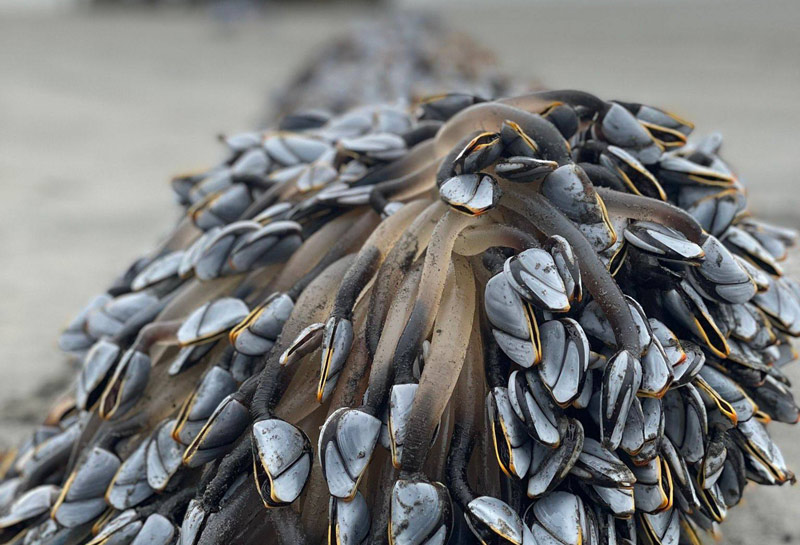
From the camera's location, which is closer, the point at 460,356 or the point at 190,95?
the point at 460,356

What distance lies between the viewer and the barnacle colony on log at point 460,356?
3.38ft

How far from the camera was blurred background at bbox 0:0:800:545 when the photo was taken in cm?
321

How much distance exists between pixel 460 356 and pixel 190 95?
24.9 ft

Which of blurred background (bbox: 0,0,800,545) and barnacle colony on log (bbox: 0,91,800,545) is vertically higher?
barnacle colony on log (bbox: 0,91,800,545)

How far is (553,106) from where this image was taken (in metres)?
1.29

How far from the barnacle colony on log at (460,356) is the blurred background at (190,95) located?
591 mm

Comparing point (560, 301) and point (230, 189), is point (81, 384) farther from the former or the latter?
point (560, 301)

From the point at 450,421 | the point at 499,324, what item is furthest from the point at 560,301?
the point at 450,421

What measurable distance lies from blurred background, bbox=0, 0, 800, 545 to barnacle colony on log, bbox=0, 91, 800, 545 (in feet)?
1.94

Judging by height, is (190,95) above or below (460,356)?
below

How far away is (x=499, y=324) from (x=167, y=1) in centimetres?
1373

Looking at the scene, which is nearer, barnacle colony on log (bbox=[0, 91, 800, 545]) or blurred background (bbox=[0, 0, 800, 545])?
barnacle colony on log (bbox=[0, 91, 800, 545])

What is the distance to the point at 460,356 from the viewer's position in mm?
1081

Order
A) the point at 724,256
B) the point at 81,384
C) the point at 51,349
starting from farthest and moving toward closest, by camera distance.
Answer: the point at 51,349, the point at 81,384, the point at 724,256
